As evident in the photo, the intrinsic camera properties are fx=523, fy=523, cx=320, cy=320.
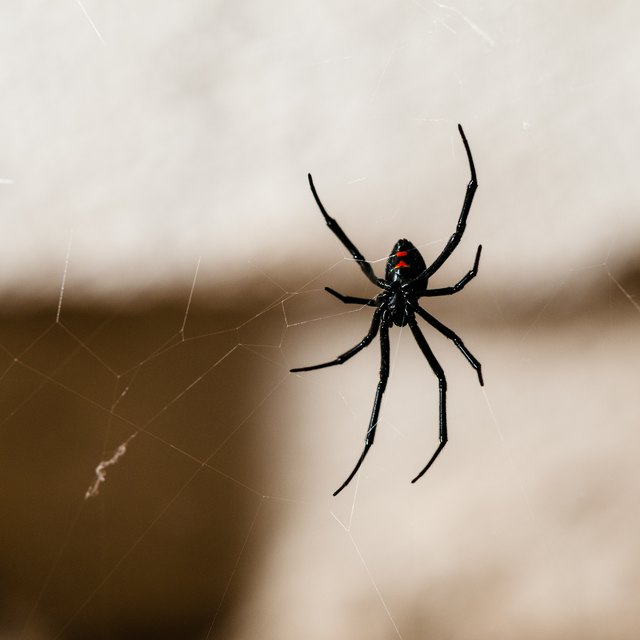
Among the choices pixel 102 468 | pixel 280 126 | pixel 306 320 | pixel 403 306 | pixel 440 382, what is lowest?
pixel 440 382

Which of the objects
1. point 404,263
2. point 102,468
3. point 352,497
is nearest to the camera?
point 404,263

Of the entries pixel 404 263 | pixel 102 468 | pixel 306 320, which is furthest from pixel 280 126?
pixel 102 468

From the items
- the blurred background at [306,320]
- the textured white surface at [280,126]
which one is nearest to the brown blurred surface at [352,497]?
the blurred background at [306,320]

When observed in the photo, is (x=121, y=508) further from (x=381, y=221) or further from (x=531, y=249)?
(x=531, y=249)

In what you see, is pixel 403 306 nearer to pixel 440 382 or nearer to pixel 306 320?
pixel 440 382

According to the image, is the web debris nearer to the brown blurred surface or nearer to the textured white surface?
the brown blurred surface

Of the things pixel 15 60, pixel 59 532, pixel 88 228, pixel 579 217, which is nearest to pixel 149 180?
pixel 88 228

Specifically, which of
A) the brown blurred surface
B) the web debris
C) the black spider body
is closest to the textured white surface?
the brown blurred surface

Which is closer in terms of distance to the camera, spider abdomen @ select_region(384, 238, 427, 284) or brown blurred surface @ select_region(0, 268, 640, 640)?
spider abdomen @ select_region(384, 238, 427, 284)
